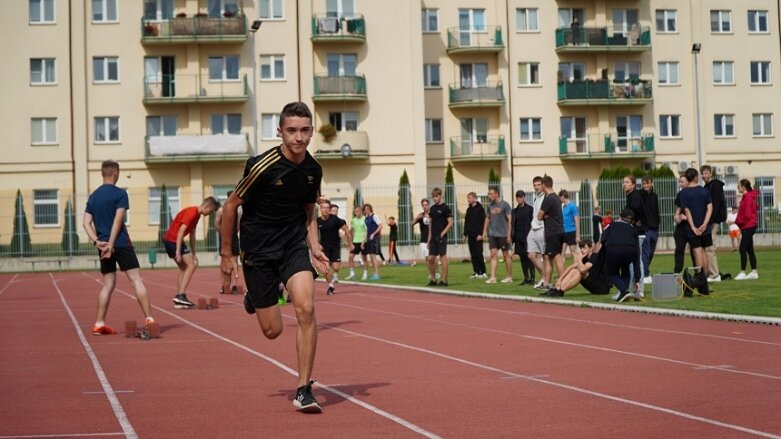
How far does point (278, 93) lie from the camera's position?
6025 centimetres

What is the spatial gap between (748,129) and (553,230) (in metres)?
48.2

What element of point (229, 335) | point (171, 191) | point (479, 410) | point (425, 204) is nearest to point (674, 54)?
point (171, 191)

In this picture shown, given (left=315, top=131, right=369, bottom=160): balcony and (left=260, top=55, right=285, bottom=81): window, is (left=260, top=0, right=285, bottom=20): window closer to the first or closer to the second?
(left=260, top=55, right=285, bottom=81): window

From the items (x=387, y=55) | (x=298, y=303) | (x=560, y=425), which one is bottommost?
(x=560, y=425)

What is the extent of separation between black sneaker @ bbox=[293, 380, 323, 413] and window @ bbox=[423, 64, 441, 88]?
55729mm

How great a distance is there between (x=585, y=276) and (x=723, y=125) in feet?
162

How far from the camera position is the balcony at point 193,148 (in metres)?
58.2

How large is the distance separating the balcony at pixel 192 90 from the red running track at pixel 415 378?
1601 inches

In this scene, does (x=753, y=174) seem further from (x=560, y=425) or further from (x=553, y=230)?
(x=560, y=425)

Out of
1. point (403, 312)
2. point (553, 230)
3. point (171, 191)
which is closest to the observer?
point (403, 312)

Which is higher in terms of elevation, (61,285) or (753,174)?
(753,174)

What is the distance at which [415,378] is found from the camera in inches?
416

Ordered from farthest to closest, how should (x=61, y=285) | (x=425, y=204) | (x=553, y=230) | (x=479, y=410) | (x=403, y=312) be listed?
(x=61, y=285), (x=425, y=204), (x=553, y=230), (x=403, y=312), (x=479, y=410)

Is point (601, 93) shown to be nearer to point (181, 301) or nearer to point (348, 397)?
point (181, 301)
